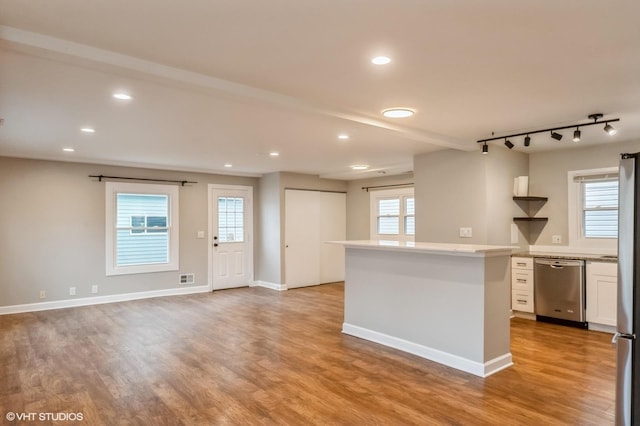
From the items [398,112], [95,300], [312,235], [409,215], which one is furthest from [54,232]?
[409,215]

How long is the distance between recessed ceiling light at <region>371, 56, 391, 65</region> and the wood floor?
2.39 meters

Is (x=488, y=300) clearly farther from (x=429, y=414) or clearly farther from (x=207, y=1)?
(x=207, y=1)

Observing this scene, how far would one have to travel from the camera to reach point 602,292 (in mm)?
4707

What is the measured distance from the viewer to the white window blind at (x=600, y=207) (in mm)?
5160

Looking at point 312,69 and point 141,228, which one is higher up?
A: point 312,69

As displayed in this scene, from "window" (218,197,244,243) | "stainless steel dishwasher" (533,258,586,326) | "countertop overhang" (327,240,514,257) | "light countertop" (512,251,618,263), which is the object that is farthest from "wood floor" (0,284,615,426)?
"window" (218,197,244,243)

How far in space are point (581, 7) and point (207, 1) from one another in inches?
72.6

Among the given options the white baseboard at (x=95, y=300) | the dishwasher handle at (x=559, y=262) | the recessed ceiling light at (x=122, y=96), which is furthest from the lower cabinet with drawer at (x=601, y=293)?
the white baseboard at (x=95, y=300)

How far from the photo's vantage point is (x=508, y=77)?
289cm

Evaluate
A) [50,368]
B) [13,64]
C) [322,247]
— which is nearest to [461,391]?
[50,368]

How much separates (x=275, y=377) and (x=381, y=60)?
266 cm

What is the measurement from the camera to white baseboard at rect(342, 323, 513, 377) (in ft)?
11.2

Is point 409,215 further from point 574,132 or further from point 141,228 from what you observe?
point 141,228

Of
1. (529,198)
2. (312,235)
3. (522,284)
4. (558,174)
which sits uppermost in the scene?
(558,174)
